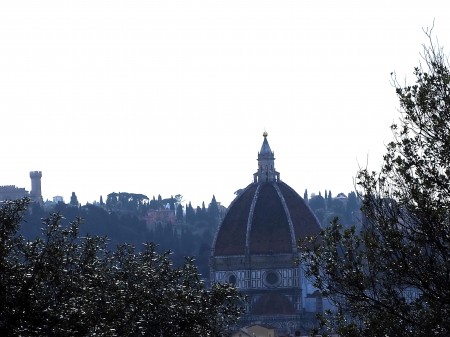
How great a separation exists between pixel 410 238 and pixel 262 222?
119461mm

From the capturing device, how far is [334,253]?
29.6m

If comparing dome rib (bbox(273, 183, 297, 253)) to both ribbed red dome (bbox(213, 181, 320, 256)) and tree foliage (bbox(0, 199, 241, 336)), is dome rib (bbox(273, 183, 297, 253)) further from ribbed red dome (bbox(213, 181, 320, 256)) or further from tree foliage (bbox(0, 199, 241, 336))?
tree foliage (bbox(0, 199, 241, 336))

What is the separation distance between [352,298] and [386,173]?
→ 1907mm

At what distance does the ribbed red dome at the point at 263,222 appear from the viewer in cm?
14638

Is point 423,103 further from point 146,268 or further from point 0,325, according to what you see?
point 146,268

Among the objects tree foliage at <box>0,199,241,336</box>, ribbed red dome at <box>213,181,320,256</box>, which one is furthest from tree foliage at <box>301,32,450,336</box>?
ribbed red dome at <box>213,181,320,256</box>

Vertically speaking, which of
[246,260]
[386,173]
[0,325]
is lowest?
[0,325]

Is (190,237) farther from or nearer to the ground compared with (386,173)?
farther from the ground

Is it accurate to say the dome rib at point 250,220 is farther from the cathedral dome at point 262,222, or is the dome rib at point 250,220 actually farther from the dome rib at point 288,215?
the dome rib at point 288,215

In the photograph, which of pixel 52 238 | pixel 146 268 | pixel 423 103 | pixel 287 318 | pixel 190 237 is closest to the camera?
pixel 423 103

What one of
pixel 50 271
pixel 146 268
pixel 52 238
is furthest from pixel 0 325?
pixel 146 268

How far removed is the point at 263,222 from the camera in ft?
483

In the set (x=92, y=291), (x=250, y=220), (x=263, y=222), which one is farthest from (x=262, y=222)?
(x=92, y=291)

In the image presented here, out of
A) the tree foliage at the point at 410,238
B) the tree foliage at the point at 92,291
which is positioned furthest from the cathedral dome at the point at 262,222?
the tree foliage at the point at 410,238
